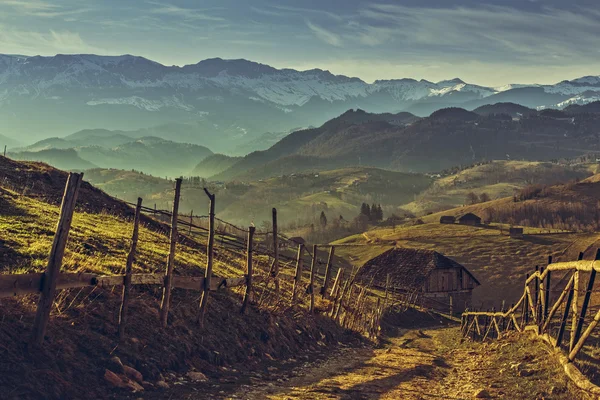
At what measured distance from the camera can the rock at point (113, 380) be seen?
52.6 ft

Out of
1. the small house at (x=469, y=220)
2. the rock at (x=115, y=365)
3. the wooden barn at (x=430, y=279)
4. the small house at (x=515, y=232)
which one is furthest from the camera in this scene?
the small house at (x=469, y=220)

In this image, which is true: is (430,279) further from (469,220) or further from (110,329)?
(469,220)

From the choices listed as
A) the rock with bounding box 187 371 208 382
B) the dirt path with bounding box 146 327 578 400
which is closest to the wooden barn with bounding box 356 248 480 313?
the dirt path with bounding box 146 327 578 400

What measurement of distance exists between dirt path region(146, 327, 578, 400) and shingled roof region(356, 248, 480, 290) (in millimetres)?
59512

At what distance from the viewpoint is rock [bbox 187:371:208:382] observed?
59.4 ft

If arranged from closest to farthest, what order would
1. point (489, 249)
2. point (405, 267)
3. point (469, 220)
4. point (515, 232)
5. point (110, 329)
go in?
point (110, 329) < point (405, 267) < point (489, 249) < point (515, 232) < point (469, 220)

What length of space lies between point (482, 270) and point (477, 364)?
92.7 m

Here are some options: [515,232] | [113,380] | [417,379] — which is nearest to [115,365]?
[113,380]

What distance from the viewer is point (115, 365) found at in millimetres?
16859

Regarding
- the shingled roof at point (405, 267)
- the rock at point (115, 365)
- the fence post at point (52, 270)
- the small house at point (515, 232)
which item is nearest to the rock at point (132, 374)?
the rock at point (115, 365)

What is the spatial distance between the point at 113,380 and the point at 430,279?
7431 cm

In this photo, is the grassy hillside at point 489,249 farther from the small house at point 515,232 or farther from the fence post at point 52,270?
the fence post at point 52,270

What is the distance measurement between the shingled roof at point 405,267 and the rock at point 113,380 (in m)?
68.9

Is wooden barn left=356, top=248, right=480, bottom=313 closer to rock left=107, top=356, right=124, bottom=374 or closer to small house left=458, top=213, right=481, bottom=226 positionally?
rock left=107, top=356, right=124, bottom=374
